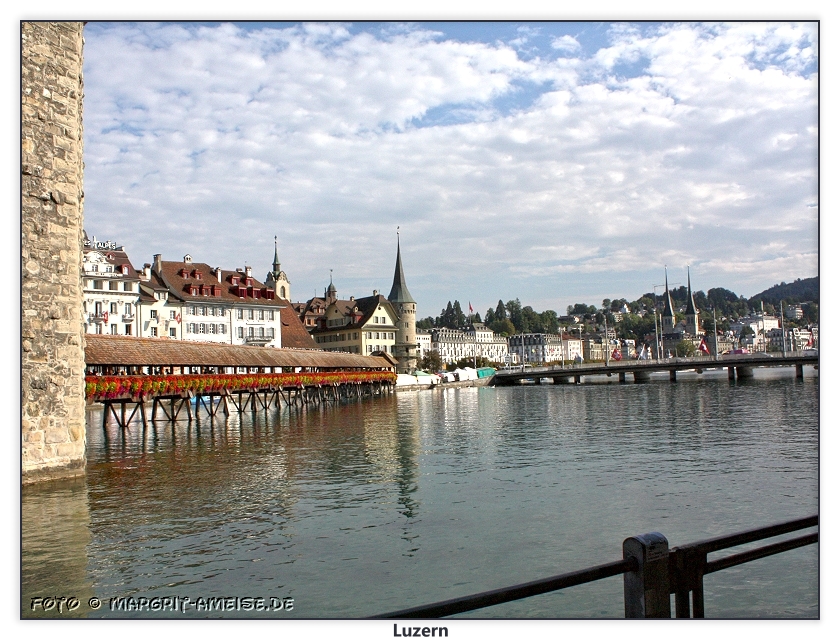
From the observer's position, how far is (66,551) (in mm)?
12094

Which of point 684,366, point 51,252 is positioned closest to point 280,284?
point 684,366

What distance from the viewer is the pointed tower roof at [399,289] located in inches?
4929

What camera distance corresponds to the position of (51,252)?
1494 centimetres

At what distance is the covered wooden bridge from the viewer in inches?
1350

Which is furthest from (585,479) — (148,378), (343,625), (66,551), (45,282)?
(148,378)

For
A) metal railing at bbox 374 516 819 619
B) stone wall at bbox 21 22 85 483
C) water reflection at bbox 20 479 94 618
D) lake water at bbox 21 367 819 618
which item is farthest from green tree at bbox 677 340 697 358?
metal railing at bbox 374 516 819 619

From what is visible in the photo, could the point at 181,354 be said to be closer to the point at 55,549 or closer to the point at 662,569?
the point at 55,549

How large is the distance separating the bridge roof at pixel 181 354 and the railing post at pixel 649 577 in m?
31.6

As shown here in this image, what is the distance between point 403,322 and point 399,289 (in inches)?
251

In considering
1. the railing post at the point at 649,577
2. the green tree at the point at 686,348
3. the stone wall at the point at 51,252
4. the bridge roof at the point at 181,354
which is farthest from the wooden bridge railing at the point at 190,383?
the green tree at the point at 686,348

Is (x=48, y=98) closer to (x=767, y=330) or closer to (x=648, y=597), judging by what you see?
(x=648, y=597)

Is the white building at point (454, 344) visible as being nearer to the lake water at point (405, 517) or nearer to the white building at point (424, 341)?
the white building at point (424, 341)

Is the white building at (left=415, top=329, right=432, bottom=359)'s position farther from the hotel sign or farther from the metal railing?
the metal railing

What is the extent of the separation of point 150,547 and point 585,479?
1082 cm
